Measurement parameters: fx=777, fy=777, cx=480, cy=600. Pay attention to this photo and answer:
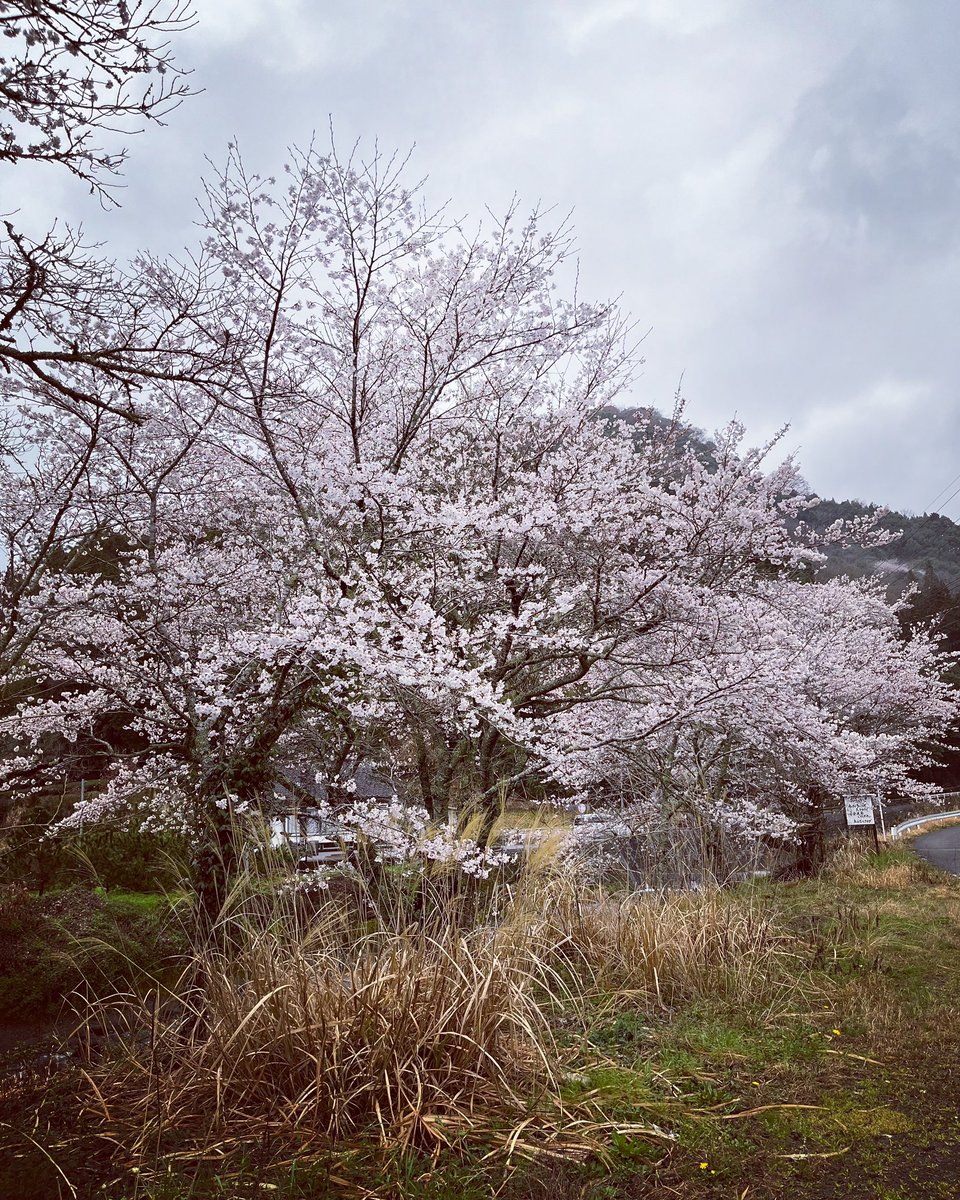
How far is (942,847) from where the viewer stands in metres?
16.2

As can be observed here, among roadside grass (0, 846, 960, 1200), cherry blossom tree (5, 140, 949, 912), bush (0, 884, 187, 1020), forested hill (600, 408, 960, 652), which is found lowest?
bush (0, 884, 187, 1020)

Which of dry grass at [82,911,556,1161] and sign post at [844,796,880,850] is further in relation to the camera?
sign post at [844,796,880,850]

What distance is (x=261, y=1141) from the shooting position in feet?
8.86

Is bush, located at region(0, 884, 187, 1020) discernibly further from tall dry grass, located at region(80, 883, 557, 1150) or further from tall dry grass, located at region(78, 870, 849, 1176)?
tall dry grass, located at region(80, 883, 557, 1150)

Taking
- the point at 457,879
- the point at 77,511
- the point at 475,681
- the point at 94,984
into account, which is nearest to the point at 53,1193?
the point at 457,879

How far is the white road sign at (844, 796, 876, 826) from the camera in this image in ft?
46.6

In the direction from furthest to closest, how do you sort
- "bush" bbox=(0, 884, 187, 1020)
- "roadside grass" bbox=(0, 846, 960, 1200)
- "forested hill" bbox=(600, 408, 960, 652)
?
"forested hill" bbox=(600, 408, 960, 652) < "bush" bbox=(0, 884, 187, 1020) < "roadside grass" bbox=(0, 846, 960, 1200)

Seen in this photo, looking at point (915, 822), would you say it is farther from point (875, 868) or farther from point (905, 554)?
point (905, 554)

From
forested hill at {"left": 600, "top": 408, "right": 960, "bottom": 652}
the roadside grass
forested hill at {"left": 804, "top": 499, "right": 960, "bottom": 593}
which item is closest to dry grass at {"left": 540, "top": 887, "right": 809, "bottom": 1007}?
the roadside grass

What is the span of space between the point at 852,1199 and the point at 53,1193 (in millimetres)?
2595

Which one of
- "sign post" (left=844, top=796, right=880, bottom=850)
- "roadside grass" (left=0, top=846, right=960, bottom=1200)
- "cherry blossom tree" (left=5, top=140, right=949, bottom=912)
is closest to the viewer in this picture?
"roadside grass" (left=0, top=846, right=960, bottom=1200)

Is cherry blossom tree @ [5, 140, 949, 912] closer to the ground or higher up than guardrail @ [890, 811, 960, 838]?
higher up

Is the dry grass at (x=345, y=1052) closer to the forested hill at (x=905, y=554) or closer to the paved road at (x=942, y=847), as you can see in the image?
the paved road at (x=942, y=847)

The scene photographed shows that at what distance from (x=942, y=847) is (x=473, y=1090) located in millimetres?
16695
